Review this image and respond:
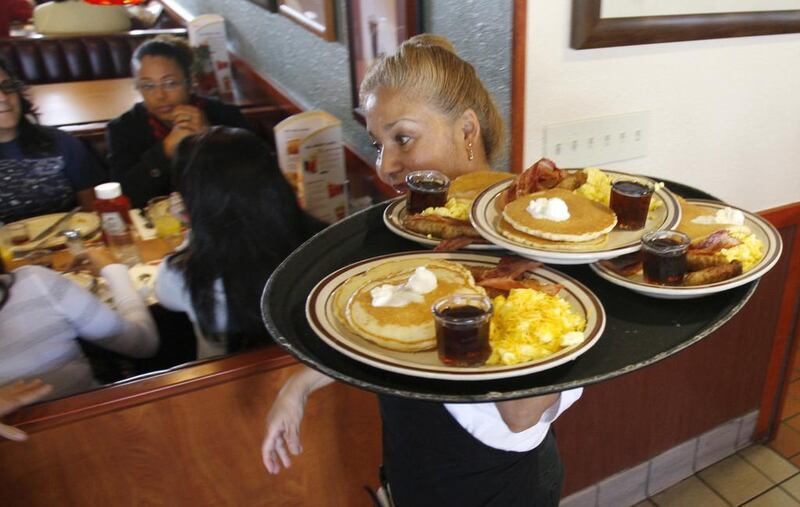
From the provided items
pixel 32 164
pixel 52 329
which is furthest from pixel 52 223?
pixel 52 329

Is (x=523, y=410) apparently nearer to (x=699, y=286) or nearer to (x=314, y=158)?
(x=699, y=286)

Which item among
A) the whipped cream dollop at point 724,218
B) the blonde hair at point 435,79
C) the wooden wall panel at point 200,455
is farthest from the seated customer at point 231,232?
the whipped cream dollop at point 724,218

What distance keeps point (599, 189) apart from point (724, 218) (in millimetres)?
189

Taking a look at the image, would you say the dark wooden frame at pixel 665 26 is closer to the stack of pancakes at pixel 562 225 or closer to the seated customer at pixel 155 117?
the stack of pancakes at pixel 562 225

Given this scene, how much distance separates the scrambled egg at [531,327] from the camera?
0.72m

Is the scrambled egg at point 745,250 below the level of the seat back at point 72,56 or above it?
above

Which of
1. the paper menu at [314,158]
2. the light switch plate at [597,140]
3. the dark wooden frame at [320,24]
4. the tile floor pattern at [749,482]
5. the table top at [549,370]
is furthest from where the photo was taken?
the dark wooden frame at [320,24]

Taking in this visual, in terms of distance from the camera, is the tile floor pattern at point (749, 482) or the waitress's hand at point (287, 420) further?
the tile floor pattern at point (749, 482)

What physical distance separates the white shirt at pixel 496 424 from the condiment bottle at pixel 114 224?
5.00 ft

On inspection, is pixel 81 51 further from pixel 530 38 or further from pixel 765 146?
pixel 765 146

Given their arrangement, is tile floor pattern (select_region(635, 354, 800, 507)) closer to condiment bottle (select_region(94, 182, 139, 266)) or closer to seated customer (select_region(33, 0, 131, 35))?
Answer: condiment bottle (select_region(94, 182, 139, 266))

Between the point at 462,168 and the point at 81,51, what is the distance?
425 cm

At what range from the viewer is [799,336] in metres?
2.23

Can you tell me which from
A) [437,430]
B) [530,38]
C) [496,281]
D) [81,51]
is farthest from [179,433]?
[81,51]
